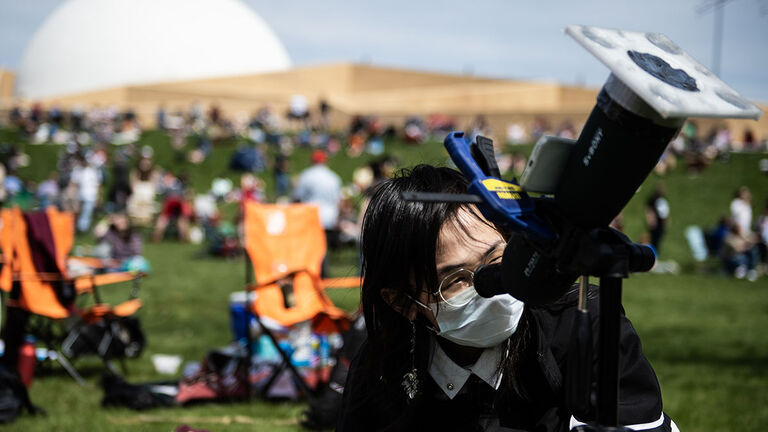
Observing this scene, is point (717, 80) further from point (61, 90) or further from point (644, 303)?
point (61, 90)

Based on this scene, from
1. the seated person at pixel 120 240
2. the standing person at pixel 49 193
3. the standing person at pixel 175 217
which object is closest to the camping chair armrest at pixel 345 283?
the seated person at pixel 120 240

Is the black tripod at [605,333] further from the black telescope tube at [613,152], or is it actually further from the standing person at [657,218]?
the standing person at [657,218]

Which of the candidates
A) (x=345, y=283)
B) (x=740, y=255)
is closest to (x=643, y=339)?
(x=345, y=283)

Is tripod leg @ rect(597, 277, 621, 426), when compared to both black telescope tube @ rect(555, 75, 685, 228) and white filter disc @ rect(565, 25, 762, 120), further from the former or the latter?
white filter disc @ rect(565, 25, 762, 120)

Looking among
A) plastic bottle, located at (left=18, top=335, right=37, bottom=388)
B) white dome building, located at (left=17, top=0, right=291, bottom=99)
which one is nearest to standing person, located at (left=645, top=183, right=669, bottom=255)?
plastic bottle, located at (left=18, top=335, right=37, bottom=388)

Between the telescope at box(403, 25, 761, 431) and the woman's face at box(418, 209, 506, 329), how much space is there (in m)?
0.44

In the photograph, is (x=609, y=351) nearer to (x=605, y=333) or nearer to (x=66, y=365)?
(x=605, y=333)

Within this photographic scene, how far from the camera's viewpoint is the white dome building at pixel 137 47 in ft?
188

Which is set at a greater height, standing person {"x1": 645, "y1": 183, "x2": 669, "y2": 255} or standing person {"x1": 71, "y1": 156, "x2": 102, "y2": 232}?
standing person {"x1": 71, "y1": 156, "x2": 102, "y2": 232}

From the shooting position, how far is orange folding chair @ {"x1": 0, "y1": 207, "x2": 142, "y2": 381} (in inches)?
208

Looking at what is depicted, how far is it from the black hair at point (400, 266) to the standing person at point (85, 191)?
1580 cm

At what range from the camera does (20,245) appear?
5492 mm

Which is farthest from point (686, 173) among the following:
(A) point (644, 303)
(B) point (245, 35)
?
(B) point (245, 35)

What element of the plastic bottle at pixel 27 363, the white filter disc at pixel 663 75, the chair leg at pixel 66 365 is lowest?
the chair leg at pixel 66 365
